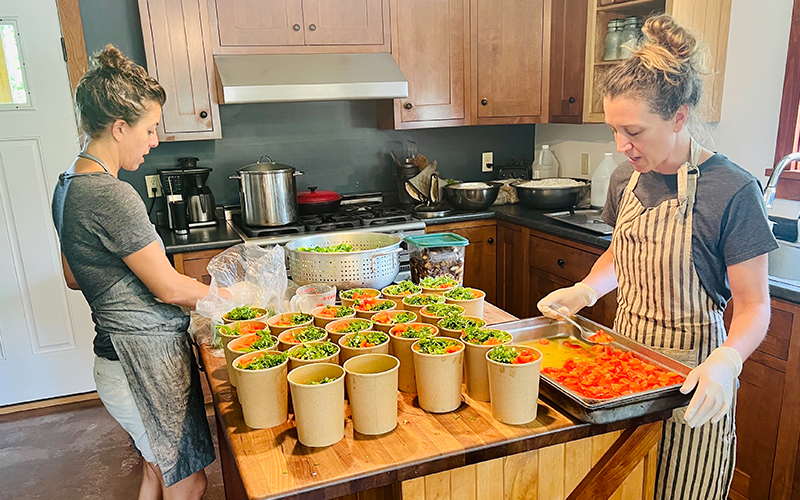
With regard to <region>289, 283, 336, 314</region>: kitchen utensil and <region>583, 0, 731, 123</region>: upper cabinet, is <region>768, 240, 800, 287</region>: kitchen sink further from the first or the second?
<region>289, 283, 336, 314</region>: kitchen utensil

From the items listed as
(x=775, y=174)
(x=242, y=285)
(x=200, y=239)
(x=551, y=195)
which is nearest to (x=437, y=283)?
(x=242, y=285)

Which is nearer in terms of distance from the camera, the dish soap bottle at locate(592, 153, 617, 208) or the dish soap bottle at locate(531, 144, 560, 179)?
the dish soap bottle at locate(592, 153, 617, 208)

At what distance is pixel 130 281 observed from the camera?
1540 millimetres

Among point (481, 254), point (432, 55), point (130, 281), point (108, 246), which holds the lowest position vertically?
point (481, 254)

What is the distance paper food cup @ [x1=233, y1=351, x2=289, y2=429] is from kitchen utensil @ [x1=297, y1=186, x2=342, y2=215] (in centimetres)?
223

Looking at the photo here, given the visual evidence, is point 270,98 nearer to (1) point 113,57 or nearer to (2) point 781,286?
(1) point 113,57

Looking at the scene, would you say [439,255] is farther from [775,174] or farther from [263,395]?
[775,174]

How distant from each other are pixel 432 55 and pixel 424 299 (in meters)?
2.27

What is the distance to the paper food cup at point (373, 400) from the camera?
3.40ft

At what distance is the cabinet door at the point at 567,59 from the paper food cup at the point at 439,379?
99.4 inches

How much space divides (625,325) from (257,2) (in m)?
2.42

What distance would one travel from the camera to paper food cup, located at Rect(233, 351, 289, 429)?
107 cm

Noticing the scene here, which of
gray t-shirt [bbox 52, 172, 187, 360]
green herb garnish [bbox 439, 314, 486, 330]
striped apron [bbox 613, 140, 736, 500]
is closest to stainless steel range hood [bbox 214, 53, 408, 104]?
gray t-shirt [bbox 52, 172, 187, 360]

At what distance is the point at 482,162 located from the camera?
4.01 m
